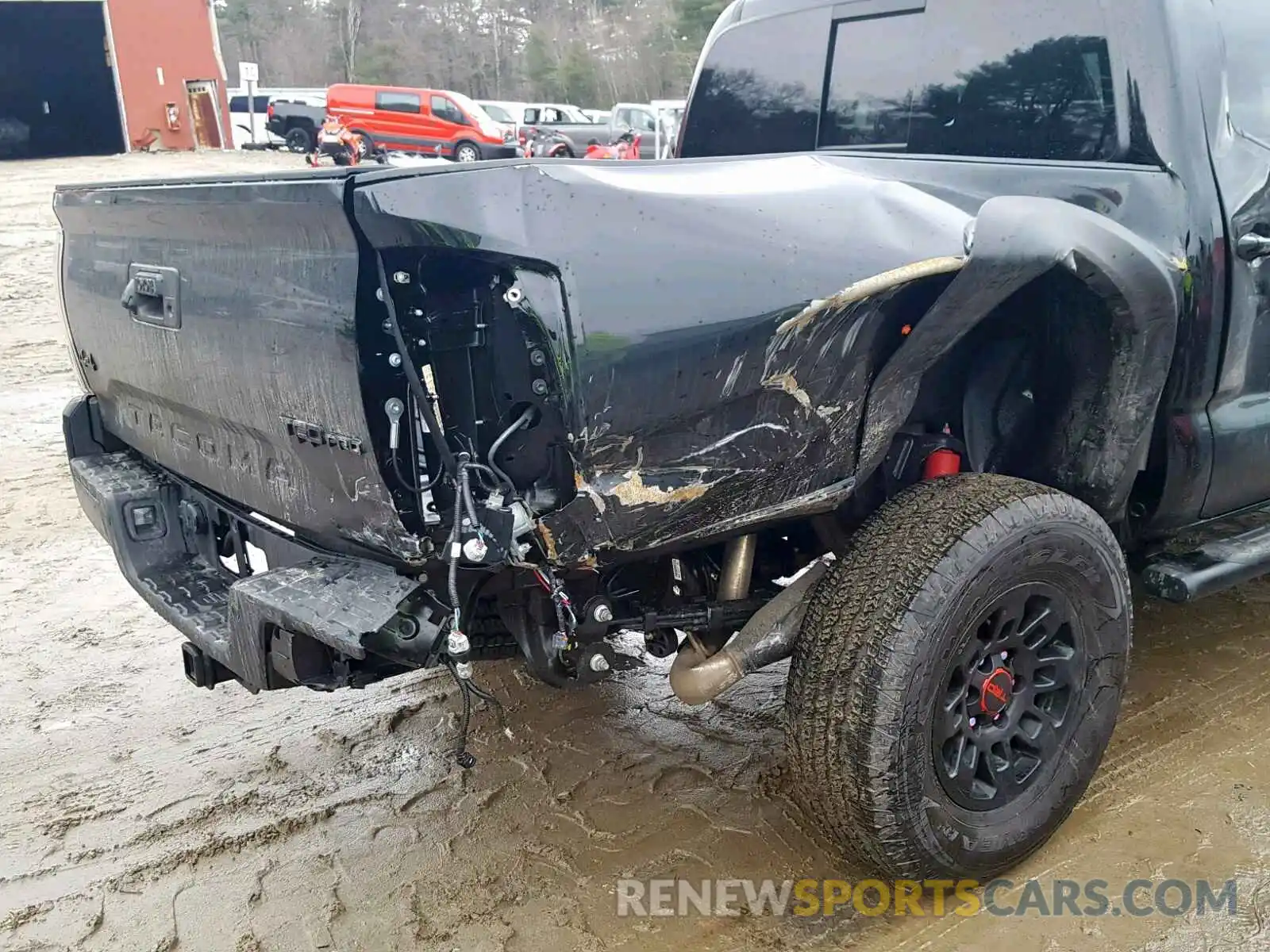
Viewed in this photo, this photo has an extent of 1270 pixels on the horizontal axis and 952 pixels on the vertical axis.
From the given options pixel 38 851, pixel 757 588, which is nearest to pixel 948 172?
pixel 757 588

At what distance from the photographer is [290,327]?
81.1 inches

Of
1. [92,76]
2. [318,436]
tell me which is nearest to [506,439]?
[318,436]

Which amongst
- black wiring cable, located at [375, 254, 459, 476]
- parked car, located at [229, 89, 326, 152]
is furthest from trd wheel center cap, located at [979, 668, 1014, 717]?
parked car, located at [229, 89, 326, 152]

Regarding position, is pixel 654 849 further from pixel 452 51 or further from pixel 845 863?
pixel 452 51

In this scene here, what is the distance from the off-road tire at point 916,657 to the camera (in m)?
2.22

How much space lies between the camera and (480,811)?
112 inches

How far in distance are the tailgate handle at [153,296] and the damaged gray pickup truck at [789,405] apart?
0.01 meters

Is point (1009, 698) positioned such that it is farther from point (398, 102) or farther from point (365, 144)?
point (398, 102)

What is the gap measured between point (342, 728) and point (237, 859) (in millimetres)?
669

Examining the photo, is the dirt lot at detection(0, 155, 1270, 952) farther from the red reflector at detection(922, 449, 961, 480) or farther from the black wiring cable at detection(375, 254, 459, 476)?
the black wiring cable at detection(375, 254, 459, 476)

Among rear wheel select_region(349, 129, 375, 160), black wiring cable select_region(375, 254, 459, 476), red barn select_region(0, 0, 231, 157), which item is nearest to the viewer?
black wiring cable select_region(375, 254, 459, 476)

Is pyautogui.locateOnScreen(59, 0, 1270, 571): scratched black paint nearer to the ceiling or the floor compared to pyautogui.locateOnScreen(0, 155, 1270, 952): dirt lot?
nearer to the ceiling

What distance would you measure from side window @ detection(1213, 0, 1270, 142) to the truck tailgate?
230 centimetres

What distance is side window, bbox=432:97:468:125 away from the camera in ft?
86.1
